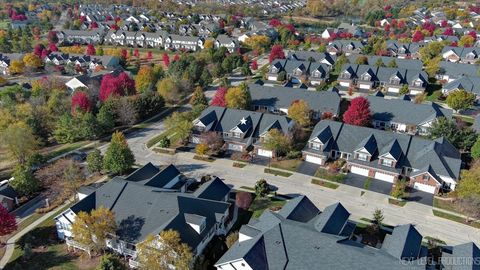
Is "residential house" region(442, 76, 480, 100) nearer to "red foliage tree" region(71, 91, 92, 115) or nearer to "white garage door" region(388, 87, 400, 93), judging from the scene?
"white garage door" region(388, 87, 400, 93)

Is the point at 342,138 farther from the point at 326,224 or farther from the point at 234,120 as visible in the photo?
the point at 326,224

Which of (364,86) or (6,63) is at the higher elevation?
(364,86)

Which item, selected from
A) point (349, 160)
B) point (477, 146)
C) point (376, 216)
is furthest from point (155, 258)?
point (477, 146)

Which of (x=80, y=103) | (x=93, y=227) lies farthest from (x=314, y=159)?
(x=80, y=103)

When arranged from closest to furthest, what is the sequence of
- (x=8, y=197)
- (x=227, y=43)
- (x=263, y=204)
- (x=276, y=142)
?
1. (x=263, y=204)
2. (x=8, y=197)
3. (x=276, y=142)
4. (x=227, y=43)

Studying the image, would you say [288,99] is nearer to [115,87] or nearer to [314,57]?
[314,57]
